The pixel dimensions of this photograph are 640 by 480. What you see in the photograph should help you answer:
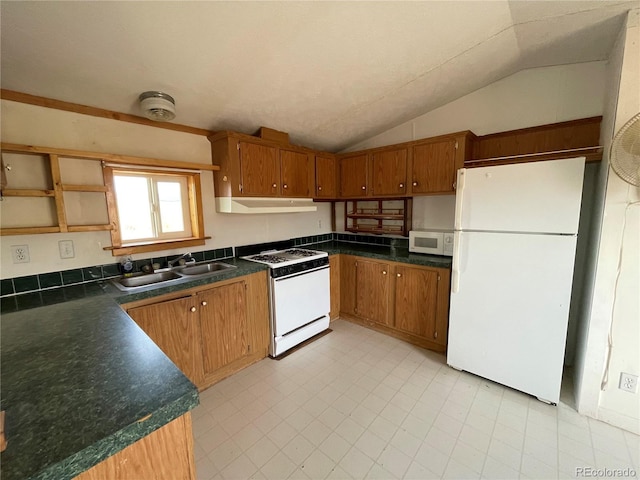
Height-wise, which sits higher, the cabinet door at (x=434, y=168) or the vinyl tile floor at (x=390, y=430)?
the cabinet door at (x=434, y=168)

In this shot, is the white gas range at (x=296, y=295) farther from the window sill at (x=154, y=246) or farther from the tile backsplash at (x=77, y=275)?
the window sill at (x=154, y=246)

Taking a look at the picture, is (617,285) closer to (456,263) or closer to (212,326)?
(456,263)

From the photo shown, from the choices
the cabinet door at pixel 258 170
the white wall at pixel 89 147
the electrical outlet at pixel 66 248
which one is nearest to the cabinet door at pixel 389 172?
the cabinet door at pixel 258 170

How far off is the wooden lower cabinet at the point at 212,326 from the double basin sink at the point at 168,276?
0.15 m

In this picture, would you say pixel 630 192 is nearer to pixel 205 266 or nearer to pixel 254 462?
pixel 254 462

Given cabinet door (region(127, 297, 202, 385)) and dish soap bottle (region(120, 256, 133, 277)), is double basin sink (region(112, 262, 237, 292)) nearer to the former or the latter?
dish soap bottle (region(120, 256, 133, 277))

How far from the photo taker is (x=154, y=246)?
7.29ft

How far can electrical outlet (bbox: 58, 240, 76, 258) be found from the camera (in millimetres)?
1862

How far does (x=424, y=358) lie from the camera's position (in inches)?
98.0

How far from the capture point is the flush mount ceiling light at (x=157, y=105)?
5.98 ft

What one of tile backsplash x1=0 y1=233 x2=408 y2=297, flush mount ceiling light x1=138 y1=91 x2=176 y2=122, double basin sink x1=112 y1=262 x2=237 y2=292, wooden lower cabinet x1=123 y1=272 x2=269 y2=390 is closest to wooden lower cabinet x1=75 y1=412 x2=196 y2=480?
wooden lower cabinet x1=123 y1=272 x2=269 y2=390

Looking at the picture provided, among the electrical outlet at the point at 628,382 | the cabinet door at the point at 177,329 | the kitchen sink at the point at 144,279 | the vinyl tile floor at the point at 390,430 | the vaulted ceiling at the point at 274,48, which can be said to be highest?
the vaulted ceiling at the point at 274,48

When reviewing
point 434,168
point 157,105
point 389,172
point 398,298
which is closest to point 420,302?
point 398,298

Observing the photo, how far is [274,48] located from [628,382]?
10.0 feet
